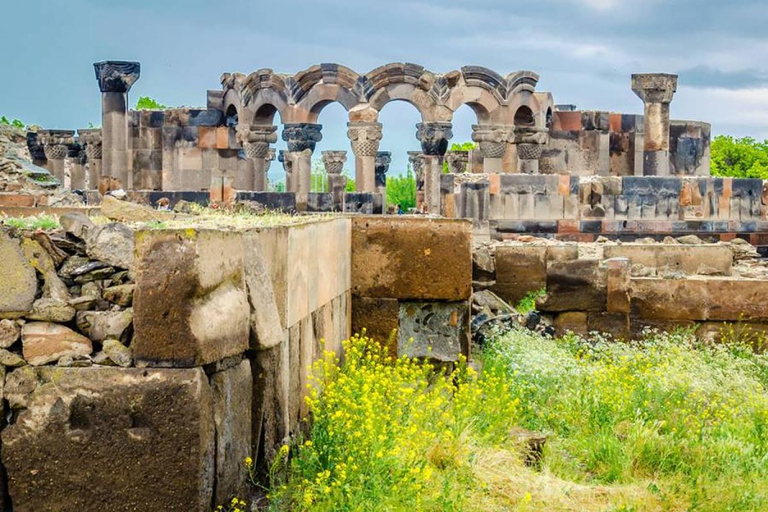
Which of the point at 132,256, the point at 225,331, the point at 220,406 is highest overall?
the point at 132,256

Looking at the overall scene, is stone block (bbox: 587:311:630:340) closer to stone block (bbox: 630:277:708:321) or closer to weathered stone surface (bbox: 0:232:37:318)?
stone block (bbox: 630:277:708:321)

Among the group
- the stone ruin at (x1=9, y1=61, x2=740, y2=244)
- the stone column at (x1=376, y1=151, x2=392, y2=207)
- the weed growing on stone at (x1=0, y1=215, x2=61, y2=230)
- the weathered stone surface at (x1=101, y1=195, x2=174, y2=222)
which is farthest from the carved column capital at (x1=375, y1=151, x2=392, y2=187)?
the weed growing on stone at (x1=0, y1=215, x2=61, y2=230)

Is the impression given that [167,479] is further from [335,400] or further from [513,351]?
[513,351]

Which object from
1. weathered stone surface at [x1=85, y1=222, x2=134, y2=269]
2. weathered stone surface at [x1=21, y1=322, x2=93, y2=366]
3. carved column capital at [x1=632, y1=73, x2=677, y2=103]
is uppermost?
carved column capital at [x1=632, y1=73, x2=677, y2=103]

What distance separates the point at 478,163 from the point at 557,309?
43.7ft

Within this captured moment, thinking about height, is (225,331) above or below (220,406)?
above

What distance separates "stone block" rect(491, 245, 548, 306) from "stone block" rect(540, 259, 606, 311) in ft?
4.95

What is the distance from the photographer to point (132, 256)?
4.33 m

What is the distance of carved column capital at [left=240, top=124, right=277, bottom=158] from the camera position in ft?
79.6

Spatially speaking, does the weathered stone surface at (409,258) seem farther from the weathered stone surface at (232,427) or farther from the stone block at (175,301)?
the stone block at (175,301)

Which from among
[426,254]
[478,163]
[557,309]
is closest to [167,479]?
[426,254]

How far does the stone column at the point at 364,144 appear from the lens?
22219 mm

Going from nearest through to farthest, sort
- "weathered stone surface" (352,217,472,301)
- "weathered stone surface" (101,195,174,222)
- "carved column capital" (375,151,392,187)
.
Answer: "weathered stone surface" (101,195,174,222) < "weathered stone surface" (352,217,472,301) < "carved column capital" (375,151,392,187)

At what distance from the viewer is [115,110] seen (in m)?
24.6
